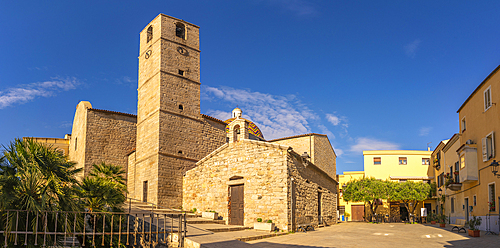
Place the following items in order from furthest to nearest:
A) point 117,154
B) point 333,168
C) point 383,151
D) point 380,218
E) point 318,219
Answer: point 383,151 < point 333,168 < point 380,218 < point 117,154 < point 318,219

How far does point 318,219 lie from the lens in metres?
22.9

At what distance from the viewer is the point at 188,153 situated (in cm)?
2398

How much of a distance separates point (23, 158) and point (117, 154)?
54.1 feet

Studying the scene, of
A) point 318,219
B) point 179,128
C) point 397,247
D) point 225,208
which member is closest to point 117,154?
point 179,128

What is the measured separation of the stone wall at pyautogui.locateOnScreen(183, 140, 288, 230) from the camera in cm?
1755

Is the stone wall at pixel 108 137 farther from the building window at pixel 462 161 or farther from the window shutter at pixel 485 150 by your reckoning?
the window shutter at pixel 485 150

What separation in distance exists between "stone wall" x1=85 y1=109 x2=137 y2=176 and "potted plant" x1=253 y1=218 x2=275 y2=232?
13.0m

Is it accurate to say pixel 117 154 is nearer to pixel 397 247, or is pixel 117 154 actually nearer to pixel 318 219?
pixel 318 219

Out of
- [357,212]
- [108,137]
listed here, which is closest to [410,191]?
[357,212]

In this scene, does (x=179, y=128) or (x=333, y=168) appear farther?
(x=333, y=168)

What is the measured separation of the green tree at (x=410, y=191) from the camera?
33.7m

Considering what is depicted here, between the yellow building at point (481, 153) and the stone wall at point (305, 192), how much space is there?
8.14m

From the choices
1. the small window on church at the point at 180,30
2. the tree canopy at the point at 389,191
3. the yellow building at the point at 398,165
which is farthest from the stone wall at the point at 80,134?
the yellow building at the point at 398,165

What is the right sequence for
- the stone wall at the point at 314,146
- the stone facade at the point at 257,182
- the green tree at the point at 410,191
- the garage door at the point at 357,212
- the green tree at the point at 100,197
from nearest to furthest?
the green tree at the point at 100,197, the stone facade at the point at 257,182, the stone wall at the point at 314,146, the green tree at the point at 410,191, the garage door at the point at 357,212
